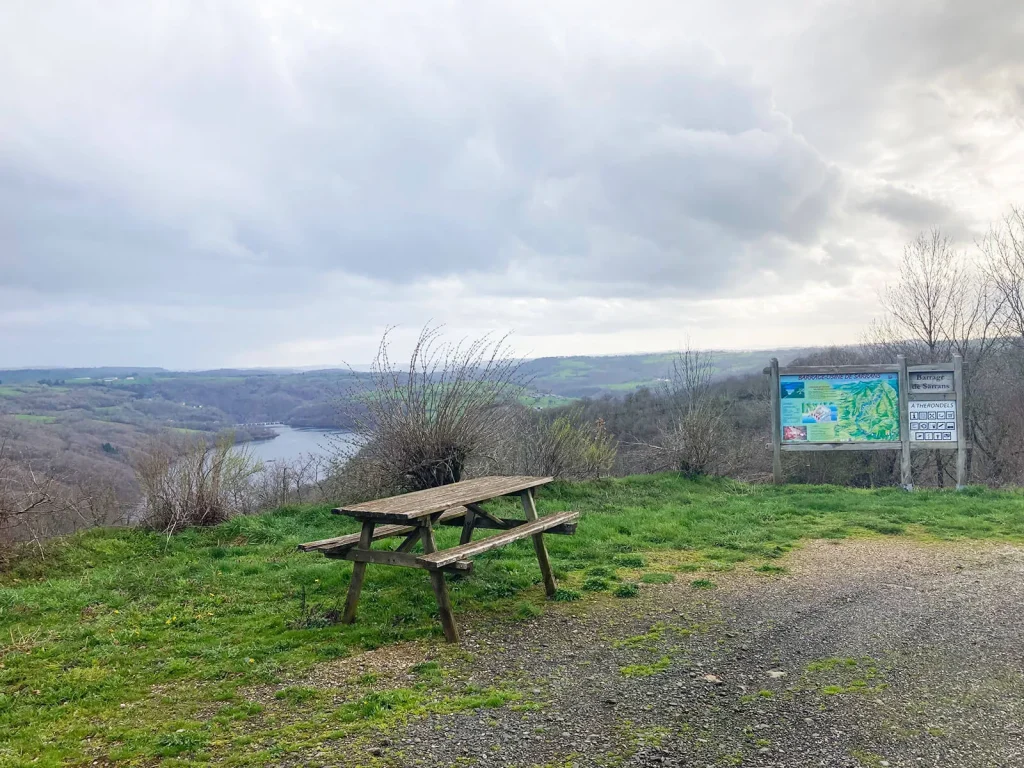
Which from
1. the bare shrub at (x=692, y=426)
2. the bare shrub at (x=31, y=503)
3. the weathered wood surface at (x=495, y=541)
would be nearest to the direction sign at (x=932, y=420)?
the bare shrub at (x=692, y=426)

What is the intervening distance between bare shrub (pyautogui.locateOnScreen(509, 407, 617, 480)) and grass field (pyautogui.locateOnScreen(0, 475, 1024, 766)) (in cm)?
99

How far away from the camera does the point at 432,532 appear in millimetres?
5371

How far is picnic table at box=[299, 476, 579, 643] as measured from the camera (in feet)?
15.3

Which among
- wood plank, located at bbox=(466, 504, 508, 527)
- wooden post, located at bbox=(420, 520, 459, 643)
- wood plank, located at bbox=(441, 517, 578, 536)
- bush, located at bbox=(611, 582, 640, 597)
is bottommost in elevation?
bush, located at bbox=(611, 582, 640, 597)

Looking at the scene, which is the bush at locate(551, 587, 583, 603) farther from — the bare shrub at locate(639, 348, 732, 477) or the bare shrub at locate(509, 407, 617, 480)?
the bare shrub at locate(639, 348, 732, 477)

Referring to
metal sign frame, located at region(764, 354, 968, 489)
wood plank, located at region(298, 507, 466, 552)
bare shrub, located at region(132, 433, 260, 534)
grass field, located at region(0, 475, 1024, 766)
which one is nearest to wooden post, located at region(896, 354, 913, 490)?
metal sign frame, located at region(764, 354, 968, 489)

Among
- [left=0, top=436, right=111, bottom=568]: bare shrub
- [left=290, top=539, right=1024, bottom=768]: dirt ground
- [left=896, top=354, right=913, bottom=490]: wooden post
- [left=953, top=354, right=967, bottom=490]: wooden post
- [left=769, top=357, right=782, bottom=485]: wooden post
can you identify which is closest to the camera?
[left=290, top=539, right=1024, bottom=768]: dirt ground

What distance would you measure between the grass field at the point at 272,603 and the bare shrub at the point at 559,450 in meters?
0.99

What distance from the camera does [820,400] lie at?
11.3 metres

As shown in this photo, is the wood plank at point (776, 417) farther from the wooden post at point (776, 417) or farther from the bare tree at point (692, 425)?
the bare tree at point (692, 425)

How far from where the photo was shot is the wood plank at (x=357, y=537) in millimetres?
5048

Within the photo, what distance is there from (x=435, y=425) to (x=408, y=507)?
3631mm

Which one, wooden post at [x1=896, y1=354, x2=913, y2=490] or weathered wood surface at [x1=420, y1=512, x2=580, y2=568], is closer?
weathered wood surface at [x1=420, y1=512, x2=580, y2=568]

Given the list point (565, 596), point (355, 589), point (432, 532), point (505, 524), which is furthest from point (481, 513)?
point (355, 589)
